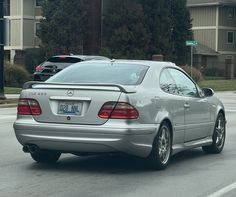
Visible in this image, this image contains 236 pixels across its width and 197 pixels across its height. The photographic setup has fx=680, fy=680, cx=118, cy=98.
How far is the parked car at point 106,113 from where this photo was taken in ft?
28.9

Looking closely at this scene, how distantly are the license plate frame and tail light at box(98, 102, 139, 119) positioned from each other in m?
0.31

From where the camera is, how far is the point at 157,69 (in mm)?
9867

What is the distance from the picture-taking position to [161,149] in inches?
370

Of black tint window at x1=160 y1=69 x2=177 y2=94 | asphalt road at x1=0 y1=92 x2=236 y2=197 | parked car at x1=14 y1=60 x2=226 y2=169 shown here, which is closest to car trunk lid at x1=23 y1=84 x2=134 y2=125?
parked car at x1=14 y1=60 x2=226 y2=169

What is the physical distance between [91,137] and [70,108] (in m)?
0.51

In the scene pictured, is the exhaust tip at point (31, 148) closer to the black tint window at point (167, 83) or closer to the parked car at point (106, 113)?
the parked car at point (106, 113)

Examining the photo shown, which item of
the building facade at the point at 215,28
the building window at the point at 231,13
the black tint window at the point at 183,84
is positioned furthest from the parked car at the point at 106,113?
the building window at the point at 231,13

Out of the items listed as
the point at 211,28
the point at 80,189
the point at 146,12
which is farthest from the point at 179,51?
the point at 80,189

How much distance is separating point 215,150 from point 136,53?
120 ft

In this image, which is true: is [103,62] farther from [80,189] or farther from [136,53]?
[136,53]

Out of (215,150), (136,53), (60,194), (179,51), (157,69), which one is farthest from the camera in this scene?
(179,51)

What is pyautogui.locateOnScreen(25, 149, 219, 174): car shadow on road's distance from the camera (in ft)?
31.0

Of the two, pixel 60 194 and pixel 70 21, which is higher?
pixel 70 21

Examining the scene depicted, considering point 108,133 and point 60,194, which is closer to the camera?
point 60,194
